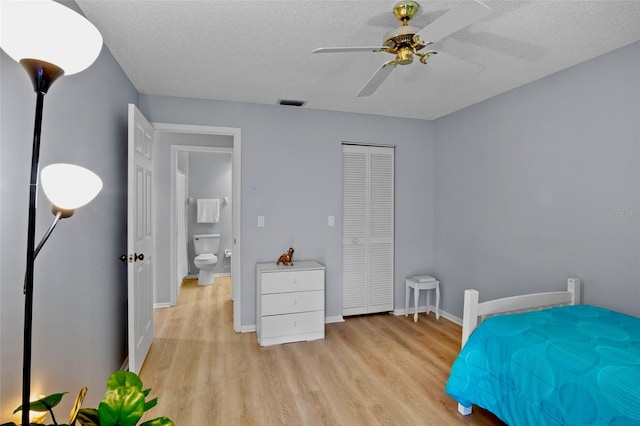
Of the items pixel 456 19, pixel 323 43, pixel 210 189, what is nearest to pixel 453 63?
pixel 456 19

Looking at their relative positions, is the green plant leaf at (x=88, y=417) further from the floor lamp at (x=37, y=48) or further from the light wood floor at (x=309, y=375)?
the light wood floor at (x=309, y=375)

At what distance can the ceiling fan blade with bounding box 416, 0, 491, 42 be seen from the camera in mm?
1295

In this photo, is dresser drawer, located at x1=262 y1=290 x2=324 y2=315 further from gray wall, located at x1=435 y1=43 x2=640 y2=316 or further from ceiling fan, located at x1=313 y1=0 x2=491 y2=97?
ceiling fan, located at x1=313 y1=0 x2=491 y2=97

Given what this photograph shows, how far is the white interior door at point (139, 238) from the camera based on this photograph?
7.60ft

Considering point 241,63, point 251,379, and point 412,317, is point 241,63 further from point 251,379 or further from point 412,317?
point 412,317

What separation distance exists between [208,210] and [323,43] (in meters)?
4.33

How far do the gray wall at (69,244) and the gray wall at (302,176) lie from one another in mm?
1078

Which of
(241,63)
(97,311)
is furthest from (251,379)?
(241,63)

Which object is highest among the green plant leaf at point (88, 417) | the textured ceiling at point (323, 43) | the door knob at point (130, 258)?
the textured ceiling at point (323, 43)

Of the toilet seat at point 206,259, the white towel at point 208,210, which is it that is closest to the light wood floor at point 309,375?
the toilet seat at point 206,259

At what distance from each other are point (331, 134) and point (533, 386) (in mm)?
2865

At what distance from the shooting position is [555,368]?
1559mm

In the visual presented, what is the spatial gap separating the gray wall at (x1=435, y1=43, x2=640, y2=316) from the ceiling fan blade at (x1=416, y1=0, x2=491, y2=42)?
1562 mm

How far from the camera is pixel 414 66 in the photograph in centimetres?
254
